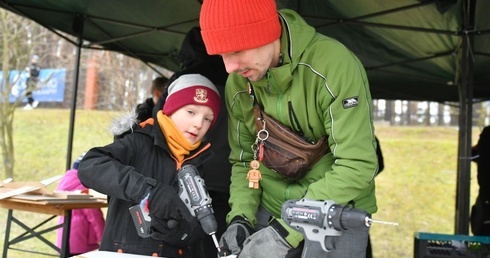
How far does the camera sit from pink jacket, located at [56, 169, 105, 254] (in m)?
4.68

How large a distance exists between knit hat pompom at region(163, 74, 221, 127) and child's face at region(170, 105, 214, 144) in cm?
2

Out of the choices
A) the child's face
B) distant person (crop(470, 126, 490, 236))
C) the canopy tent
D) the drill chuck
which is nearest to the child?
the child's face

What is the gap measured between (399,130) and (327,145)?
14146mm

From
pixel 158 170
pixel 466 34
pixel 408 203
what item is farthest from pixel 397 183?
pixel 158 170

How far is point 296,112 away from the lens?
6.84ft

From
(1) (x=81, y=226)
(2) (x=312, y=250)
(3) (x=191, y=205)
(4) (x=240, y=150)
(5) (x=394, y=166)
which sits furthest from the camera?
(5) (x=394, y=166)

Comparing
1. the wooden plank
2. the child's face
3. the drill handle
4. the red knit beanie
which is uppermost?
the red knit beanie

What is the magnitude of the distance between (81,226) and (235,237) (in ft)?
9.75

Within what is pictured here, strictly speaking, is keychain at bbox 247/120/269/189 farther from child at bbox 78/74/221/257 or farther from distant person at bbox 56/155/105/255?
distant person at bbox 56/155/105/255

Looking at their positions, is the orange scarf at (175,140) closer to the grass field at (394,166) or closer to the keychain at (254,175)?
the keychain at (254,175)

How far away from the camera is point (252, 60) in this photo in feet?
6.53

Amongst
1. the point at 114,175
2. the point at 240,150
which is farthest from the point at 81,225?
the point at 240,150

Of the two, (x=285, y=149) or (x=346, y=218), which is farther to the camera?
(x=285, y=149)

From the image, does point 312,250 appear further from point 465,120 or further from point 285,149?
point 465,120
